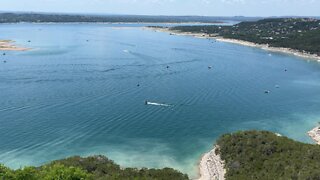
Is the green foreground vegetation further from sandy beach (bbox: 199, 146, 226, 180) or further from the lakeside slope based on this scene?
sandy beach (bbox: 199, 146, 226, 180)

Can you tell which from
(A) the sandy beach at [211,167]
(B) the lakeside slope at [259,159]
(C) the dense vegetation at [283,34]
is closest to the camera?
(B) the lakeside slope at [259,159]

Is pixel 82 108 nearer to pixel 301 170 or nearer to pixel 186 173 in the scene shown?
pixel 186 173

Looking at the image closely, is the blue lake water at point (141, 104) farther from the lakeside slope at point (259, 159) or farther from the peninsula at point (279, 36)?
the peninsula at point (279, 36)

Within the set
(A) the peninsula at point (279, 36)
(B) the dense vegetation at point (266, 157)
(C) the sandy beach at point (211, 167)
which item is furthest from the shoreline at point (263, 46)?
(C) the sandy beach at point (211, 167)

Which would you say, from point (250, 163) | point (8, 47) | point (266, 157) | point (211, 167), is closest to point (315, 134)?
point (266, 157)

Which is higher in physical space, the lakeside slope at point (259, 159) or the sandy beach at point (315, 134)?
the lakeside slope at point (259, 159)

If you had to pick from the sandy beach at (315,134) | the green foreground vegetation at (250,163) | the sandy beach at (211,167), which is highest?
the green foreground vegetation at (250,163)

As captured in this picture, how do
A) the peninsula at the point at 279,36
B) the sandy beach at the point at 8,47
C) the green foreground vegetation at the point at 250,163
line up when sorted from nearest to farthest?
1. the green foreground vegetation at the point at 250,163
2. the sandy beach at the point at 8,47
3. the peninsula at the point at 279,36

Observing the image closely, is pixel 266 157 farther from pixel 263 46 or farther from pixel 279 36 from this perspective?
pixel 279 36
